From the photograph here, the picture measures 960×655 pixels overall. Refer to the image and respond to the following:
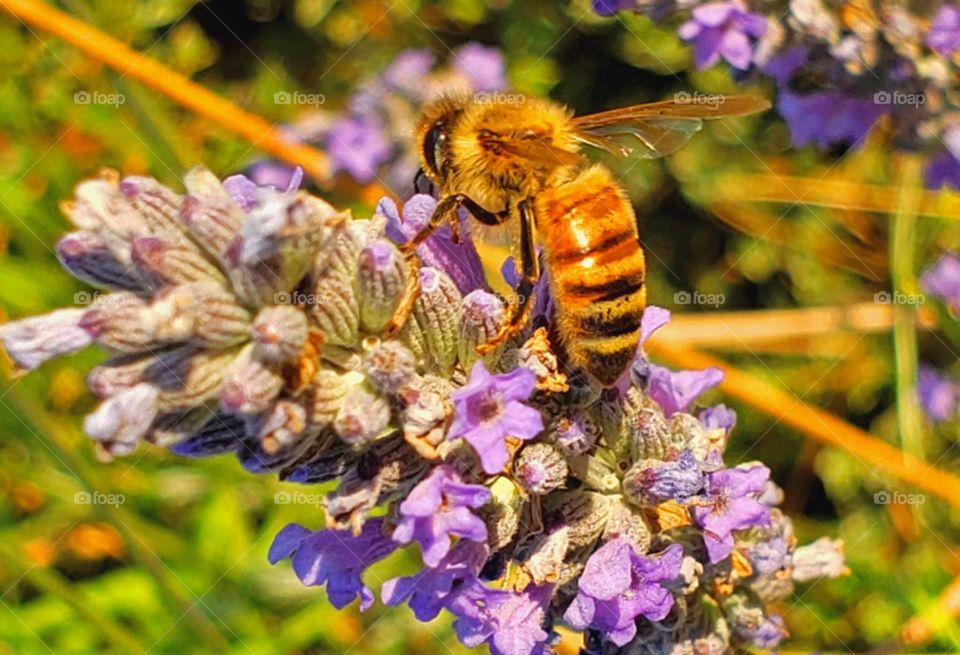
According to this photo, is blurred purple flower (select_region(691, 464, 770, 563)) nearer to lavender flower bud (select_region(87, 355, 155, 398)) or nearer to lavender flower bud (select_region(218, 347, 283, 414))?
lavender flower bud (select_region(218, 347, 283, 414))

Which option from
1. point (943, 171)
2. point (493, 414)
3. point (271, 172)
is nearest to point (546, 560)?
point (493, 414)

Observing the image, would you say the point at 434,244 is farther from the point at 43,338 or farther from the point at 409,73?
the point at 409,73

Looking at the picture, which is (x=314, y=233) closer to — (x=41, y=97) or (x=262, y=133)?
(x=262, y=133)

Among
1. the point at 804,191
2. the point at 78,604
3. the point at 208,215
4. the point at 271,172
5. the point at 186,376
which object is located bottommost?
the point at 78,604

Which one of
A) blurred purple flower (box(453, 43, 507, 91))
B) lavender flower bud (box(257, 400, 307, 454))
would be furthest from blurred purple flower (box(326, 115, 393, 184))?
lavender flower bud (box(257, 400, 307, 454))

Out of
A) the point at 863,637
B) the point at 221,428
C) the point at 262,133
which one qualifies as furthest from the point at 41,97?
the point at 863,637

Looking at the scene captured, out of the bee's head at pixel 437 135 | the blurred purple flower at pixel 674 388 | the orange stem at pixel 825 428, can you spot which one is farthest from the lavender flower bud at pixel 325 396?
the orange stem at pixel 825 428
